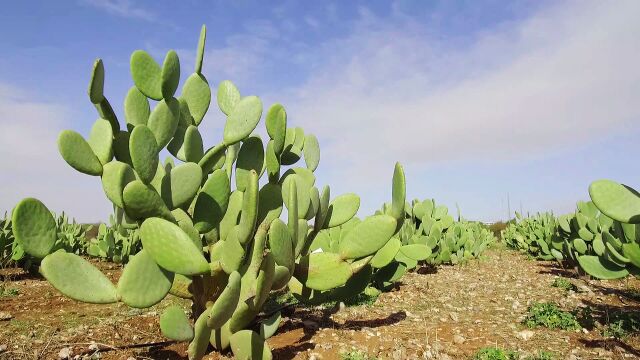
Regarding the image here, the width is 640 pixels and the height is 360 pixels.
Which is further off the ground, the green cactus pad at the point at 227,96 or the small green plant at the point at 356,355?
the green cactus pad at the point at 227,96

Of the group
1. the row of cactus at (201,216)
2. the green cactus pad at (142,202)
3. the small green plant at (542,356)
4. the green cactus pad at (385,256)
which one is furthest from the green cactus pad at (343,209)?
the small green plant at (542,356)

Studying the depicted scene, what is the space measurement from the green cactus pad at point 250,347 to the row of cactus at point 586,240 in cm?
182

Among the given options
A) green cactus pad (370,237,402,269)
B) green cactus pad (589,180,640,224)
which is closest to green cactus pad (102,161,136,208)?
green cactus pad (370,237,402,269)

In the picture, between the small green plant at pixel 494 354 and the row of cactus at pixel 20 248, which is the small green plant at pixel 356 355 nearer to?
the small green plant at pixel 494 354

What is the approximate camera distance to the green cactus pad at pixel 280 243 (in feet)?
7.23

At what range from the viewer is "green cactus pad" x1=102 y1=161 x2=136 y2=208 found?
84.7 inches

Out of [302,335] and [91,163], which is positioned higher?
[91,163]

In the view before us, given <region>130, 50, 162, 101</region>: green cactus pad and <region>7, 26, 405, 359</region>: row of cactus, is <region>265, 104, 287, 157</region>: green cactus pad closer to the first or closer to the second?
<region>7, 26, 405, 359</region>: row of cactus

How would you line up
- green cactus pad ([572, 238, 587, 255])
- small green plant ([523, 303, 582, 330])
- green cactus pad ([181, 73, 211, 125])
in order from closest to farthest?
green cactus pad ([181, 73, 211, 125])
small green plant ([523, 303, 582, 330])
green cactus pad ([572, 238, 587, 255])

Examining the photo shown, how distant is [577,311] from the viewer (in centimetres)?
391

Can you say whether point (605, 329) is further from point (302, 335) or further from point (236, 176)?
point (236, 176)

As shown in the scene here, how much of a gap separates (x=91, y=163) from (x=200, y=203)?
20.6 inches

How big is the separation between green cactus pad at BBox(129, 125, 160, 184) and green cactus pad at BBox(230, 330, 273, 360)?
0.87 meters

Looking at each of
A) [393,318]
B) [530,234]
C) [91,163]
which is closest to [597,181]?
[393,318]
